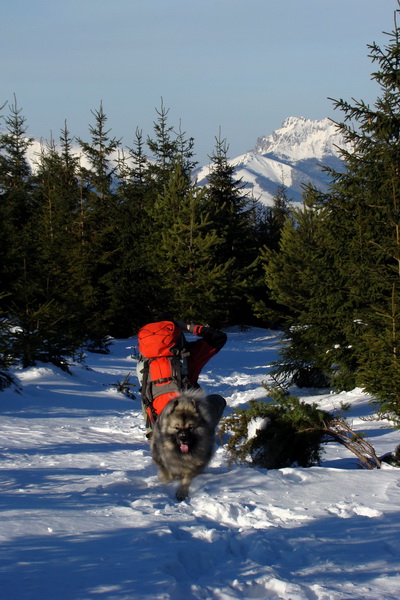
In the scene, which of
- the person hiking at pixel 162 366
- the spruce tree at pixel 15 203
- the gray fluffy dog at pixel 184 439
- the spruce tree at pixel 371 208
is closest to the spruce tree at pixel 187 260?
the spruce tree at pixel 15 203

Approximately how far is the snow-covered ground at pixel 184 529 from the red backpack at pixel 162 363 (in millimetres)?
829

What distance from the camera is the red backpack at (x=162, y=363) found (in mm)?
6473

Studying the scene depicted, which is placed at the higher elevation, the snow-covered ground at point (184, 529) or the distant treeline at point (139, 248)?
the distant treeline at point (139, 248)

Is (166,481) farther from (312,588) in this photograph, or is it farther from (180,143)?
(180,143)

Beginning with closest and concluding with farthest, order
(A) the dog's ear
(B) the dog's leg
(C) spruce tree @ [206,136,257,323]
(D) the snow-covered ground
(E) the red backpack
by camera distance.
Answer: (D) the snow-covered ground, (B) the dog's leg, (A) the dog's ear, (E) the red backpack, (C) spruce tree @ [206,136,257,323]

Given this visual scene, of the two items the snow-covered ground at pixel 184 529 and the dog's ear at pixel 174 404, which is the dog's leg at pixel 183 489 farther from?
the dog's ear at pixel 174 404

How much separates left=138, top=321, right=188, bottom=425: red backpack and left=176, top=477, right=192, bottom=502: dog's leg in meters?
1.12

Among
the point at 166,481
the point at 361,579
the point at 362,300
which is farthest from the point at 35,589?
the point at 362,300

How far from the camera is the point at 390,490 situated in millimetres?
5133

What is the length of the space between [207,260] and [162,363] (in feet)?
76.6

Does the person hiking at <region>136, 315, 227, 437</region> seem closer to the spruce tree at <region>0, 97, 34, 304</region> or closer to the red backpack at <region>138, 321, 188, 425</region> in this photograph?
the red backpack at <region>138, 321, 188, 425</region>

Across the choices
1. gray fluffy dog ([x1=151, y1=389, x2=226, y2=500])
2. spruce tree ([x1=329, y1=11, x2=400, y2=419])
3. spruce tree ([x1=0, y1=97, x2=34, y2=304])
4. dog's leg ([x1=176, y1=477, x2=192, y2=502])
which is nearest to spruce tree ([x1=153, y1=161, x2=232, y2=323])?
spruce tree ([x1=0, y1=97, x2=34, y2=304])

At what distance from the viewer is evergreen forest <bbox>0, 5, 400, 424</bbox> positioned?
11.0 m

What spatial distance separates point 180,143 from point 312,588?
126 feet
